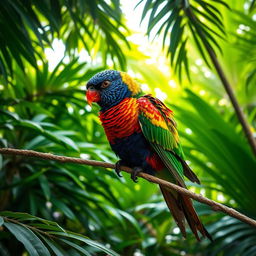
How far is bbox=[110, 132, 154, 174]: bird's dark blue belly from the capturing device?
6.33 ft

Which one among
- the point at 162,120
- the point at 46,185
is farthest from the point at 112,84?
the point at 46,185

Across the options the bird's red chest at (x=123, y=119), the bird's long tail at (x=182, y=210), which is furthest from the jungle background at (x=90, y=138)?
the bird's long tail at (x=182, y=210)

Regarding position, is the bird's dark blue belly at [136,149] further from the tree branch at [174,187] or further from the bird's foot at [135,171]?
the tree branch at [174,187]

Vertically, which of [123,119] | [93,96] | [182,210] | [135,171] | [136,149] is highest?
[93,96]

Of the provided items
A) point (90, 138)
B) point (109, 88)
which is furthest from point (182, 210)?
point (90, 138)

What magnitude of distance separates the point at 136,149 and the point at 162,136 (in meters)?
0.16

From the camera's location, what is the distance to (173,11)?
216 cm

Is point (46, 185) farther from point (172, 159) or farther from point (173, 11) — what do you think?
point (173, 11)

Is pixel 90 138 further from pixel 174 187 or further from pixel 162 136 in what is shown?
pixel 174 187

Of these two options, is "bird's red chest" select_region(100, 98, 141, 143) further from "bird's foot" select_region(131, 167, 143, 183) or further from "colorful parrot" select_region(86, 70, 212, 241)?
"bird's foot" select_region(131, 167, 143, 183)

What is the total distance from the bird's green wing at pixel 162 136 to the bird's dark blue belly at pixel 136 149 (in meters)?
0.05

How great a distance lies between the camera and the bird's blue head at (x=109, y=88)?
202 centimetres

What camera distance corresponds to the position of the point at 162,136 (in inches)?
75.9

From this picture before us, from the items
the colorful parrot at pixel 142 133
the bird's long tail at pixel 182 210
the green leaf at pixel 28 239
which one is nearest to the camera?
the green leaf at pixel 28 239
